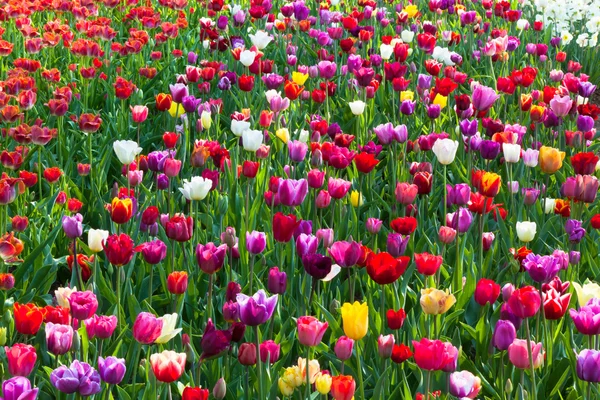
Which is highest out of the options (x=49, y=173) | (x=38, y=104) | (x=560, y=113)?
(x=560, y=113)

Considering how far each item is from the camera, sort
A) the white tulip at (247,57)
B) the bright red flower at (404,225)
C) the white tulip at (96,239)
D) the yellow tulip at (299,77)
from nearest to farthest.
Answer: the white tulip at (96,239), the bright red flower at (404,225), the yellow tulip at (299,77), the white tulip at (247,57)

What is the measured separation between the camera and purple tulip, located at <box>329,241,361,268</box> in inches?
87.1

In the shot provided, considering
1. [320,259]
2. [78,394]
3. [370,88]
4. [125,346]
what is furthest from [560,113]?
[78,394]

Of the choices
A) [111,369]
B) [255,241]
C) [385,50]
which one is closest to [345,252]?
[255,241]

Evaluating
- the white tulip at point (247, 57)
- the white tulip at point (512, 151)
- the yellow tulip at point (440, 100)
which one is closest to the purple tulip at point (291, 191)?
the white tulip at point (512, 151)

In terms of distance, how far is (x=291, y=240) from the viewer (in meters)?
2.75

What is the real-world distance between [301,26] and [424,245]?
3207mm

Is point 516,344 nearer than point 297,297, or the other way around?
point 516,344

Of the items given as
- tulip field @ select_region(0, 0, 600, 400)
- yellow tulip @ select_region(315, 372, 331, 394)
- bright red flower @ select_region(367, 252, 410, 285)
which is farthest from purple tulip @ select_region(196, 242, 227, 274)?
yellow tulip @ select_region(315, 372, 331, 394)

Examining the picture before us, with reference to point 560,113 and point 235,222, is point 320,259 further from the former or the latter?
point 560,113

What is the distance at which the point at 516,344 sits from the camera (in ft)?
6.21

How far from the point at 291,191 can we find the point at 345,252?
52 cm

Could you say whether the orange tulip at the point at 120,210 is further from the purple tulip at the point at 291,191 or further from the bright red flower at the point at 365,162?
the bright red flower at the point at 365,162

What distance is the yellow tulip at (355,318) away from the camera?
1.85 meters
